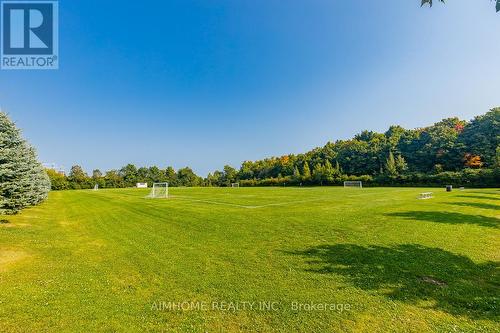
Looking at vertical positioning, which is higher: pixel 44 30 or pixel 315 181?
pixel 44 30

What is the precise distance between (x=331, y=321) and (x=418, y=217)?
1231cm

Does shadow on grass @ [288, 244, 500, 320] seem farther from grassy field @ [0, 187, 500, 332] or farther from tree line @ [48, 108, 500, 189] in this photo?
tree line @ [48, 108, 500, 189]

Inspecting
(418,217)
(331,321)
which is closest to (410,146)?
(418,217)

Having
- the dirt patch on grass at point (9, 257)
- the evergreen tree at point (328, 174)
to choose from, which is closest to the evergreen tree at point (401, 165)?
the evergreen tree at point (328, 174)

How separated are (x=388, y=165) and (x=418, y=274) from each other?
63.4 m

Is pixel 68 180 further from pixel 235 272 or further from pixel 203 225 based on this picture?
pixel 235 272

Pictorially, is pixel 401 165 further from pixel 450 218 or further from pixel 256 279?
pixel 256 279

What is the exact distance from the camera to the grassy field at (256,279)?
484cm

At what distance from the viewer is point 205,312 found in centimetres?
518

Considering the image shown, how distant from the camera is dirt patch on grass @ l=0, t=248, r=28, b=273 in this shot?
7.48m

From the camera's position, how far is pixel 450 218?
1380 centimetres

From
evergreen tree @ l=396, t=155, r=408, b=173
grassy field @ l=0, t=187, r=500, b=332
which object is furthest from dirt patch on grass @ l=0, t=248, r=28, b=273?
evergreen tree @ l=396, t=155, r=408, b=173

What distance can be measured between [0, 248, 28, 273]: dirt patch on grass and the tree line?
195 feet

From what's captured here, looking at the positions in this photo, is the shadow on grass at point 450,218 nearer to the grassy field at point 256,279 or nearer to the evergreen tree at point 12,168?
the grassy field at point 256,279
